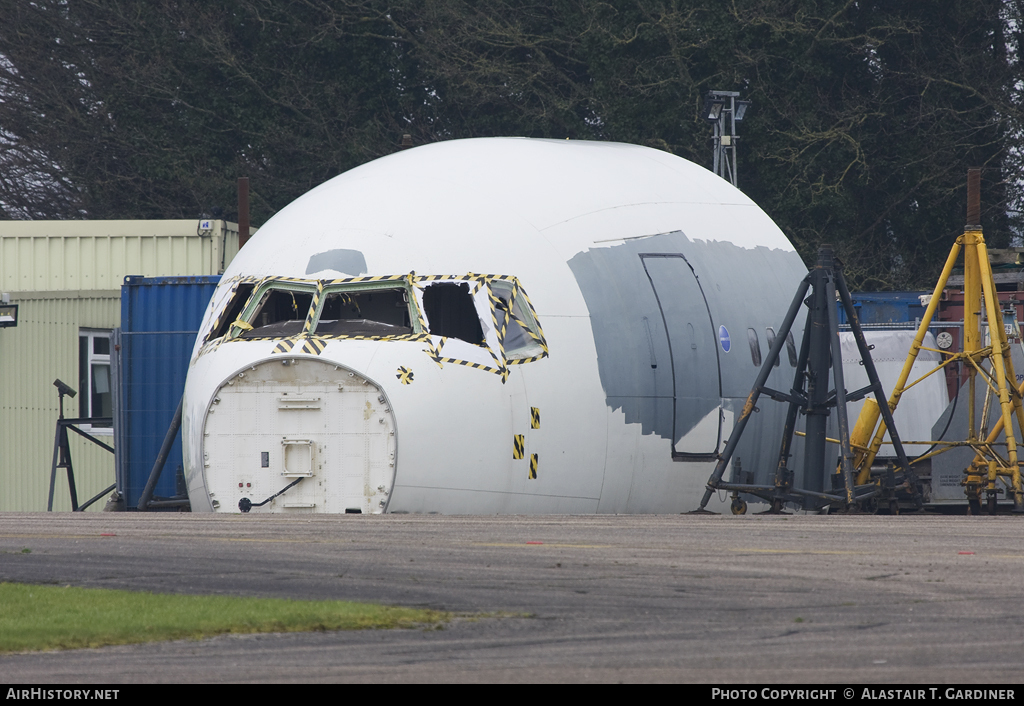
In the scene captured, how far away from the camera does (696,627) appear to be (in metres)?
9.02

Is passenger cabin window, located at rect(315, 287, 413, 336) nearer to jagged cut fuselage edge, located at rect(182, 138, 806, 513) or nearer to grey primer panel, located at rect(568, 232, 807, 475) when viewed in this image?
jagged cut fuselage edge, located at rect(182, 138, 806, 513)

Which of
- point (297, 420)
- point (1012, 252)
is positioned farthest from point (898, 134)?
point (297, 420)

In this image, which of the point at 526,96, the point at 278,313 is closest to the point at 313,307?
the point at 278,313

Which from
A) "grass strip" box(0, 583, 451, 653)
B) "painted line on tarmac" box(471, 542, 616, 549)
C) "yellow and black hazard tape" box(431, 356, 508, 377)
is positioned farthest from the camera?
"yellow and black hazard tape" box(431, 356, 508, 377)

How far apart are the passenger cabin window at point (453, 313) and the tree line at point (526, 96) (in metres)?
27.8

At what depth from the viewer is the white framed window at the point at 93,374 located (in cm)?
2986

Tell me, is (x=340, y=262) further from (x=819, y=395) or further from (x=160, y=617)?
(x=160, y=617)

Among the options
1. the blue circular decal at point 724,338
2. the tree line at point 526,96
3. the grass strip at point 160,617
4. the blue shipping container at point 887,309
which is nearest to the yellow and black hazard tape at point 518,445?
the blue circular decal at point 724,338

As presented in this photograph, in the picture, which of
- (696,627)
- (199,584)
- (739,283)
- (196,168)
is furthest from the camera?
(196,168)

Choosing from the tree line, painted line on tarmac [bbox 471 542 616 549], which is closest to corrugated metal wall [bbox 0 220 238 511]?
painted line on tarmac [bbox 471 542 616 549]

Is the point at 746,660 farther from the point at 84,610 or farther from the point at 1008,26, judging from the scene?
the point at 1008,26

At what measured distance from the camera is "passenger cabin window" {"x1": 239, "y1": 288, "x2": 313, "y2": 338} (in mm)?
16750

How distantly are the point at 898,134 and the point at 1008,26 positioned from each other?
15.1 feet

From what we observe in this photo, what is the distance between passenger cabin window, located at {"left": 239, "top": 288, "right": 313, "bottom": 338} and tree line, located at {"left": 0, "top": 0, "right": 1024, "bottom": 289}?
27.9 metres
